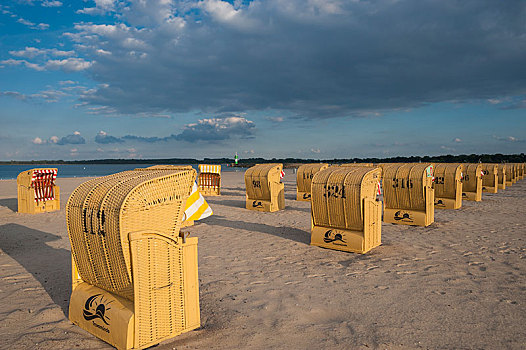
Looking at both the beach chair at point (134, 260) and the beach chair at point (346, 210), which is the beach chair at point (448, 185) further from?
the beach chair at point (134, 260)

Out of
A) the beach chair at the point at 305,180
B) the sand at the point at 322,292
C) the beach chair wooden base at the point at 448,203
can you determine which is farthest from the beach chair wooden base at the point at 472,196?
the sand at the point at 322,292

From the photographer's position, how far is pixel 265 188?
15461 millimetres

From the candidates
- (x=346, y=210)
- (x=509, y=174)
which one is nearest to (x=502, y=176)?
(x=509, y=174)

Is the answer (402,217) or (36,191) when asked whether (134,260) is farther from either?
(36,191)

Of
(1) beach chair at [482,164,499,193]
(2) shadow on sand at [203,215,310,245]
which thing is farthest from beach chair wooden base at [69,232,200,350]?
(1) beach chair at [482,164,499,193]

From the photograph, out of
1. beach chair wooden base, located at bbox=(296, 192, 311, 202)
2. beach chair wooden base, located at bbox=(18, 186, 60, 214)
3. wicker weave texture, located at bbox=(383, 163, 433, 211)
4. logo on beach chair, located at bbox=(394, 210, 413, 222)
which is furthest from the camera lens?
beach chair wooden base, located at bbox=(296, 192, 311, 202)

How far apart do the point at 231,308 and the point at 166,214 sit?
1965 mm

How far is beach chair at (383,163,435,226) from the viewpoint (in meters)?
11.4

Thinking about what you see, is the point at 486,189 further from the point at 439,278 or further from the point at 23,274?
the point at 23,274

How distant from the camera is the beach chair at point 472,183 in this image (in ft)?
60.1

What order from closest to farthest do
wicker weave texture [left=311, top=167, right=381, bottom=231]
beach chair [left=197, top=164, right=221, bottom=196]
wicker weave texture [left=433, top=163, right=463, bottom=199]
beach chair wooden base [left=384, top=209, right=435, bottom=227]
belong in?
wicker weave texture [left=311, top=167, right=381, bottom=231] → beach chair wooden base [left=384, top=209, right=435, bottom=227] → wicker weave texture [left=433, top=163, right=463, bottom=199] → beach chair [left=197, top=164, right=221, bottom=196]

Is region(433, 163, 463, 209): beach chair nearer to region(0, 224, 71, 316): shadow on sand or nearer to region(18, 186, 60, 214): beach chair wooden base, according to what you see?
region(0, 224, 71, 316): shadow on sand

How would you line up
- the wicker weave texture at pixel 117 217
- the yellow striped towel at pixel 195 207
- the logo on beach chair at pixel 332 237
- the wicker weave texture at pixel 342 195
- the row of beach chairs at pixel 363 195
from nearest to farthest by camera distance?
the wicker weave texture at pixel 117 217
the wicker weave texture at pixel 342 195
the row of beach chairs at pixel 363 195
the logo on beach chair at pixel 332 237
the yellow striped towel at pixel 195 207

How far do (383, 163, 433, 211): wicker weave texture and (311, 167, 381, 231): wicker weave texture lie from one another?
3.11 m
